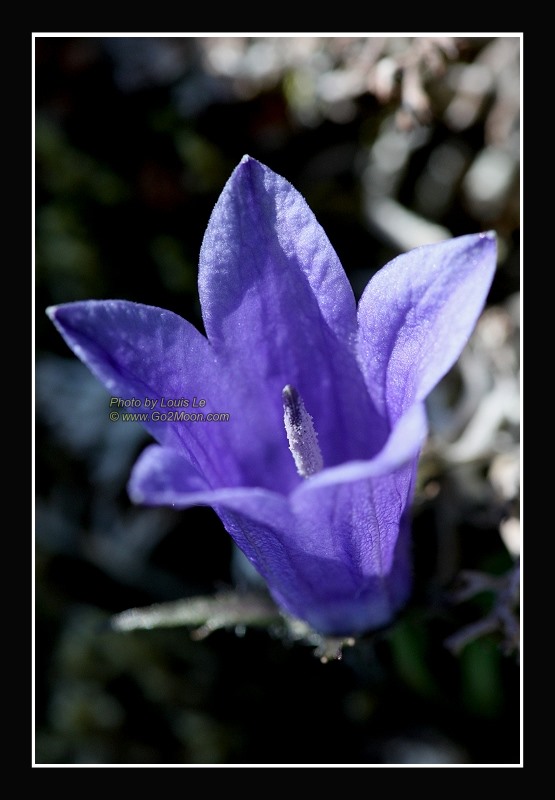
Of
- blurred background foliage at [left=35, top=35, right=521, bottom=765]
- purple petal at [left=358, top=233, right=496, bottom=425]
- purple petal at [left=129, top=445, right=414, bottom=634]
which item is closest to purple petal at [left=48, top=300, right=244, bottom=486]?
purple petal at [left=129, top=445, right=414, bottom=634]

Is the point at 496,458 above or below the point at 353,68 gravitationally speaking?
below

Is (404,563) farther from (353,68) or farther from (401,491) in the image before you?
(353,68)

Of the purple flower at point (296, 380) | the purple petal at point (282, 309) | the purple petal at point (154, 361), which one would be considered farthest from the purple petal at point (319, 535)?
the purple petal at point (282, 309)

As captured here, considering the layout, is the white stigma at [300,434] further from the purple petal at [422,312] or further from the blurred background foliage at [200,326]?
the blurred background foliage at [200,326]

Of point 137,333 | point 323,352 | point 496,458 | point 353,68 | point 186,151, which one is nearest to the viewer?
point 137,333

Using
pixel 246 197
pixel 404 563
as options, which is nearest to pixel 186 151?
pixel 246 197

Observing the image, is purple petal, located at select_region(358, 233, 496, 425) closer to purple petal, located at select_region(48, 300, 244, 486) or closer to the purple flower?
the purple flower

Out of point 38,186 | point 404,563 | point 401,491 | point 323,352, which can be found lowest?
point 404,563
